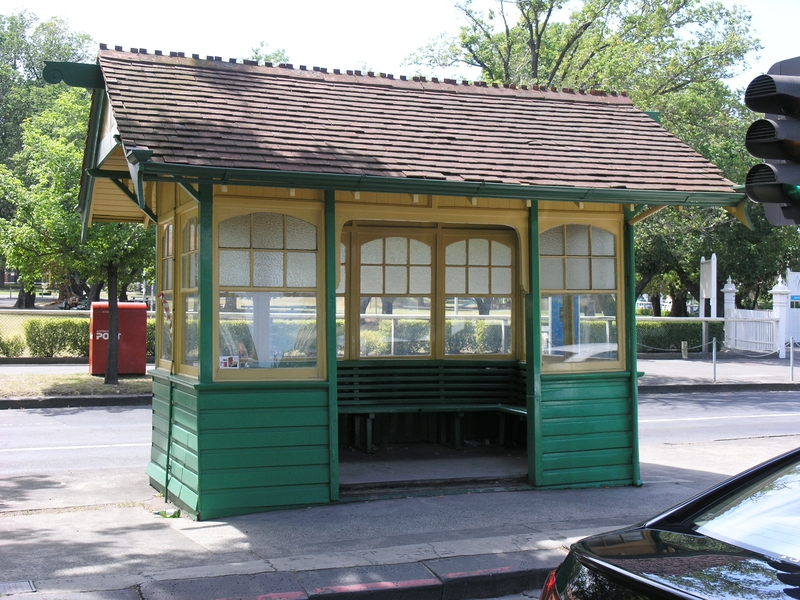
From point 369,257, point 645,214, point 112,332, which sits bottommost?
point 112,332

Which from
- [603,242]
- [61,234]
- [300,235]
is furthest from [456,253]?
[61,234]

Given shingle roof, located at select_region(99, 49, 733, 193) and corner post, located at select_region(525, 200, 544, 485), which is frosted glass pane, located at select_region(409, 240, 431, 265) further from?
corner post, located at select_region(525, 200, 544, 485)

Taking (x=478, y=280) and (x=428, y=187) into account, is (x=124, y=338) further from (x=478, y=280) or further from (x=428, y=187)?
(x=428, y=187)

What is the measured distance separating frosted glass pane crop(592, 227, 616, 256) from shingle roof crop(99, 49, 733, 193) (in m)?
0.68

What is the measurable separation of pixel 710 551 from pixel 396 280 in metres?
7.02

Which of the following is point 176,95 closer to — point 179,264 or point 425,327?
point 179,264

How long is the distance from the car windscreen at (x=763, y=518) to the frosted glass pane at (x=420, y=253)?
6.66 meters

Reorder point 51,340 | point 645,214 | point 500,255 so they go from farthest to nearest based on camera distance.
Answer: point 51,340 < point 500,255 < point 645,214

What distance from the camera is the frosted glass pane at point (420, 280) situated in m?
10.0

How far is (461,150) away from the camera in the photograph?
28.3 feet

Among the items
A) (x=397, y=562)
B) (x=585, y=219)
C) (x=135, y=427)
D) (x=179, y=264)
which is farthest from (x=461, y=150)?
(x=135, y=427)

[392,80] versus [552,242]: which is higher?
[392,80]

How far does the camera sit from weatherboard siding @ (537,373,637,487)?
8.48 m

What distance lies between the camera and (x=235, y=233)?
25.0 ft
